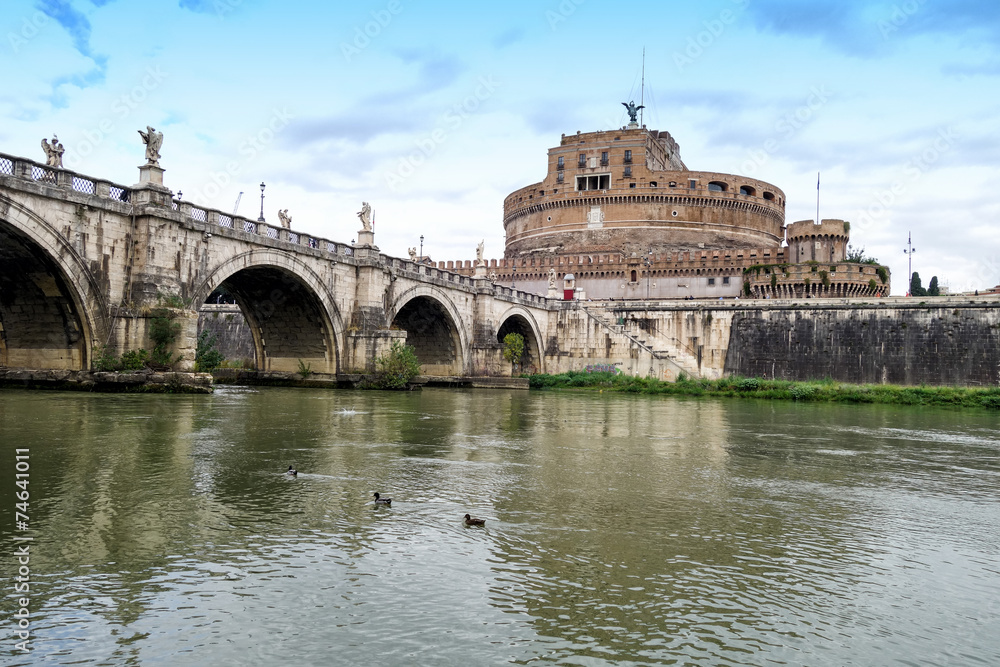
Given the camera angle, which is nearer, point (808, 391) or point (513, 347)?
point (808, 391)

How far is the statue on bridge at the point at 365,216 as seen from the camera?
3631cm

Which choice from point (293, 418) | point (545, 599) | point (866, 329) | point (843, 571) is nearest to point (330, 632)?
point (545, 599)

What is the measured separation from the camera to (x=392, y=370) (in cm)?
3528

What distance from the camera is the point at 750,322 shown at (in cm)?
5022

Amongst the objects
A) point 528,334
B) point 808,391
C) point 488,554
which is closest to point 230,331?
point 528,334

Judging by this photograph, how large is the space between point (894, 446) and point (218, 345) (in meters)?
46.4

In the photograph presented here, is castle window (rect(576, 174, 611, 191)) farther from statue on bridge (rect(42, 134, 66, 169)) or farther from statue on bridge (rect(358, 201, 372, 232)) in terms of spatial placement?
statue on bridge (rect(42, 134, 66, 169))

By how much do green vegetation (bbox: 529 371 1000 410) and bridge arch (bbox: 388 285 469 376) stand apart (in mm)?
5460

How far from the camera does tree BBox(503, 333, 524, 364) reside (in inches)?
1906

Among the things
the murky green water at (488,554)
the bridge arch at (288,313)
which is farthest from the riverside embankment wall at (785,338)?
the murky green water at (488,554)

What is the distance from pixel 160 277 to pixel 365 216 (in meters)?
12.4

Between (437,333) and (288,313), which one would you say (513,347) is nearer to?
(437,333)

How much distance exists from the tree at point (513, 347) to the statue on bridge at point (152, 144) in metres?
26.1

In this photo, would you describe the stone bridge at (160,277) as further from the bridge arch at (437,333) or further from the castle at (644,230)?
the castle at (644,230)
